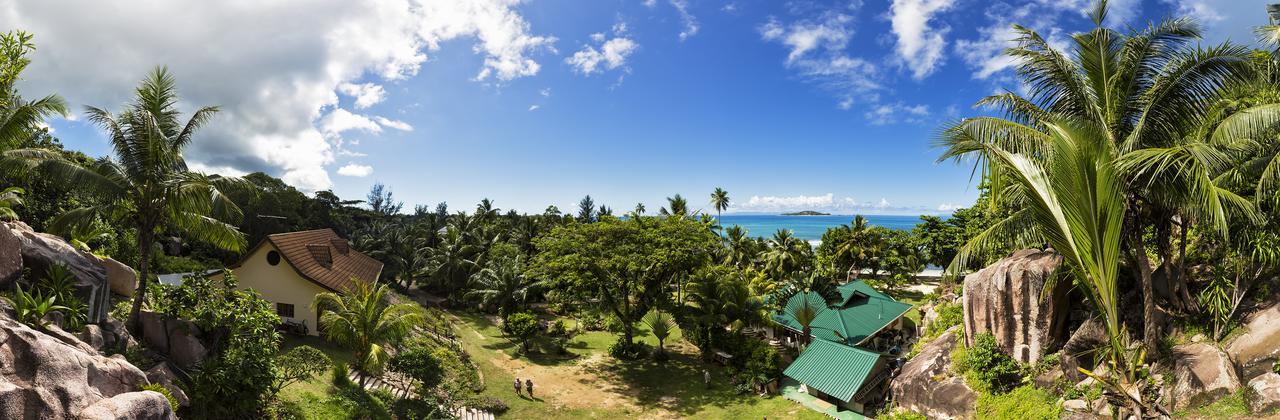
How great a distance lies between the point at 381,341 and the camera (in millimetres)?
17750

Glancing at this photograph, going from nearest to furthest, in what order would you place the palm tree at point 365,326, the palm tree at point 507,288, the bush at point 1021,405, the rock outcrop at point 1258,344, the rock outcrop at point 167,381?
the rock outcrop at point 1258,344 < the rock outcrop at point 167,381 < the bush at point 1021,405 < the palm tree at point 365,326 < the palm tree at point 507,288

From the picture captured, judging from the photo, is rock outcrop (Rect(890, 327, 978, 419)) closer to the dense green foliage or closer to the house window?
the dense green foliage

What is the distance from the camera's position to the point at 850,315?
27094 millimetres

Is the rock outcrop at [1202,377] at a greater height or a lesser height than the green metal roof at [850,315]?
greater

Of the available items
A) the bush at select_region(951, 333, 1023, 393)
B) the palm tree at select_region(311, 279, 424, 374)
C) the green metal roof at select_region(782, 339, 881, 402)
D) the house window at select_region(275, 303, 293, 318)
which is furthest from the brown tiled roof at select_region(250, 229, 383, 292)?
the bush at select_region(951, 333, 1023, 393)

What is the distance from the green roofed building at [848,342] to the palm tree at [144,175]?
21711 millimetres

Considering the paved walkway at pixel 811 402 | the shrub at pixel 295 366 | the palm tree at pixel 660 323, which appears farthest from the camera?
the palm tree at pixel 660 323

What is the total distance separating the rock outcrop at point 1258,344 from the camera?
10.1m

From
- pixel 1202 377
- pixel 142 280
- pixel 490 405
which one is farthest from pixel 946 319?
pixel 142 280

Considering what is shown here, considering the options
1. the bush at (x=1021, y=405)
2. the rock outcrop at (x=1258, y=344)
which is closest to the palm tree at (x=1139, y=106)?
the rock outcrop at (x=1258, y=344)

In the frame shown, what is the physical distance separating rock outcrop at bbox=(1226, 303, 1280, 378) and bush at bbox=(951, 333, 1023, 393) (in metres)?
4.97

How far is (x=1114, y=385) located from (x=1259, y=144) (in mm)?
8785

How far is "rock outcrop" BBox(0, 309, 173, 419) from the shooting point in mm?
8172

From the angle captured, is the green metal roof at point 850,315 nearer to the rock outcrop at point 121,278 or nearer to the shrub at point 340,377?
the shrub at point 340,377
